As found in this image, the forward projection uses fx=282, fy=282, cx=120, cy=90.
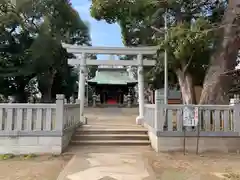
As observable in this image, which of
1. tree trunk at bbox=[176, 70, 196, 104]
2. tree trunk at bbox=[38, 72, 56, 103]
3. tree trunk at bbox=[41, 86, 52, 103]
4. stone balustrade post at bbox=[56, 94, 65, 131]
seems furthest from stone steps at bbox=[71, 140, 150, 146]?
tree trunk at bbox=[41, 86, 52, 103]

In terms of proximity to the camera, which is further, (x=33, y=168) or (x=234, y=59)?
(x=234, y=59)

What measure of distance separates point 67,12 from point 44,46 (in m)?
4.51

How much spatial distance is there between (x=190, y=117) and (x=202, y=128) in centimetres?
76

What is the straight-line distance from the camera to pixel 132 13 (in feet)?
36.3

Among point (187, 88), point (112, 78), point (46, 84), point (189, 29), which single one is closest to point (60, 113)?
point (189, 29)

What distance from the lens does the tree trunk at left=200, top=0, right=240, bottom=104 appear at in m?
9.53

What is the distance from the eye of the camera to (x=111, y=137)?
9672 mm

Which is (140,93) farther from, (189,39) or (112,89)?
(112,89)

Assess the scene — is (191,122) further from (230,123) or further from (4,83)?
(4,83)

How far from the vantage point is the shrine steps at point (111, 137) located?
30.3ft

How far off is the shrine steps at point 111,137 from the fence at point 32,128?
1.43 m

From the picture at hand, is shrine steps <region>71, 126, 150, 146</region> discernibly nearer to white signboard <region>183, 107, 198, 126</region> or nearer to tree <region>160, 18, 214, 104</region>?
white signboard <region>183, 107, 198, 126</region>

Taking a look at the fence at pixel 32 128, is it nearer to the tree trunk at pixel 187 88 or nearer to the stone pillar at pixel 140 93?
the stone pillar at pixel 140 93

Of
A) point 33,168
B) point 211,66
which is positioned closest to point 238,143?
point 211,66
